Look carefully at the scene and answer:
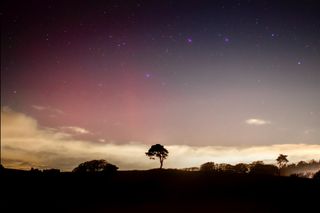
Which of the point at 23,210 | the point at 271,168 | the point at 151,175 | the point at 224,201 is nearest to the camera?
the point at 23,210

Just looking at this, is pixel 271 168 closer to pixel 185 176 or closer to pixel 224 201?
pixel 185 176

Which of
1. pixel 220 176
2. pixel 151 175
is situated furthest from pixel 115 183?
pixel 220 176

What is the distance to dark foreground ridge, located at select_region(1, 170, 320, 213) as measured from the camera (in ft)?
83.6

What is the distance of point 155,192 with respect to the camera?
1204 inches

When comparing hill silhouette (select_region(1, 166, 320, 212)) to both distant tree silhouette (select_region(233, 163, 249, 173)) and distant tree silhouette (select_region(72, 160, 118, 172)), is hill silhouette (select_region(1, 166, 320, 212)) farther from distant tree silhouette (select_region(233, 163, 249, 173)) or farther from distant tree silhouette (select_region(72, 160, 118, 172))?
distant tree silhouette (select_region(233, 163, 249, 173))

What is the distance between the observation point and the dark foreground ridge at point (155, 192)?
83.6 ft

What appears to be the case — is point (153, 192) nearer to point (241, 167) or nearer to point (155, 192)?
point (155, 192)

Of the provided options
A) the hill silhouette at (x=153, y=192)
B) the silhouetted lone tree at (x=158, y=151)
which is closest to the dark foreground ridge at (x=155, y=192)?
the hill silhouette at (x=153, y=192)

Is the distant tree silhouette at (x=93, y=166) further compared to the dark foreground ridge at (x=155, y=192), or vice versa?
the distant tree silhouette at (x=93, y=166)

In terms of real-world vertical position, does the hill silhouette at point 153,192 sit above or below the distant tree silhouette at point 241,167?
above

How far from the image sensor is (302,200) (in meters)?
28.4

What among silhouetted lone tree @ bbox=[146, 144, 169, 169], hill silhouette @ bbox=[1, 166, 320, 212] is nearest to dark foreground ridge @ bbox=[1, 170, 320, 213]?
hill silhouette @ bbox=[1, 166, 320, 212]

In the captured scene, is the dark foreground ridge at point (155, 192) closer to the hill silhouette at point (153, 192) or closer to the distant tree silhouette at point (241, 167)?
the hill silhouette at point (153, 192)

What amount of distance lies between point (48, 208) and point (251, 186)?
1988 centimetres
